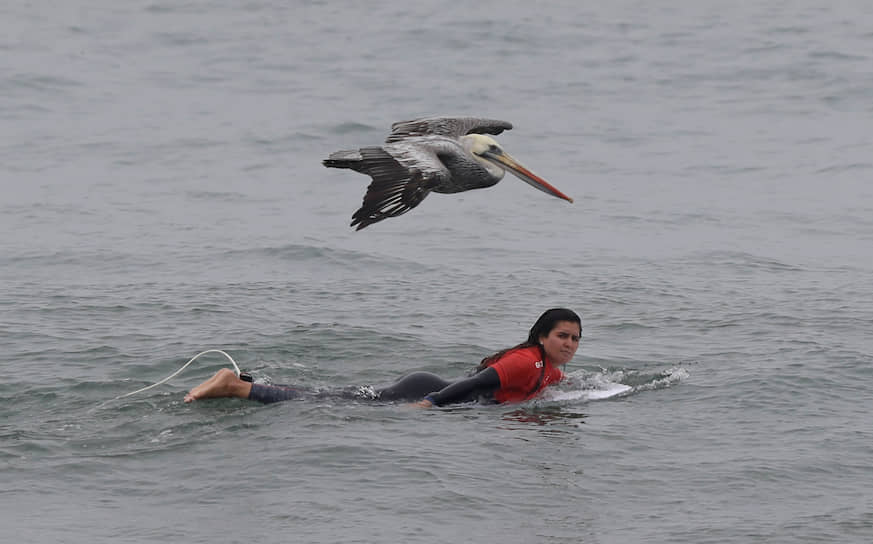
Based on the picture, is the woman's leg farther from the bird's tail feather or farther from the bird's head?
the bird's tail feather

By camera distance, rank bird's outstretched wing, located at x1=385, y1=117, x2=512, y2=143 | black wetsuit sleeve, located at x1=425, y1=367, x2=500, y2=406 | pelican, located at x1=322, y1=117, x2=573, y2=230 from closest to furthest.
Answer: pelican, located at x1=322, y1=117, x2=573, y2=230, bird's outstretched wing, located at x1=385, y1=117, x2=512, y2=143, black wetsuit sleeve, located at x1=425, y1=367, x2=500, y2=406

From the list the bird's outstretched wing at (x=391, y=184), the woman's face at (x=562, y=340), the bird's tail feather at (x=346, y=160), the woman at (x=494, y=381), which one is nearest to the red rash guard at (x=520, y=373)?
the woman at (x=494, y=381)

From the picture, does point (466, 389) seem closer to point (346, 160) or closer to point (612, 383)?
point (612, 383)

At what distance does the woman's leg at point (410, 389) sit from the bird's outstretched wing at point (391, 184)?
2.80m

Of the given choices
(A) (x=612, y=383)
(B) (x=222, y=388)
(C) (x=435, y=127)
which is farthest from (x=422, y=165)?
(A) (x=612, y=383)

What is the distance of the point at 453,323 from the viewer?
15.3 m

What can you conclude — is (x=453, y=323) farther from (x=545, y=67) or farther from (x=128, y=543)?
(x=545, y=67)

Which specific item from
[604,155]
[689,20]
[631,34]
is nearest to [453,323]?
[604,155]

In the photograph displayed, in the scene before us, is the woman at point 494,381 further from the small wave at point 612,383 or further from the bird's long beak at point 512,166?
the bird's long beak at point 512,166

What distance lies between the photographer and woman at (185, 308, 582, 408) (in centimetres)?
1138

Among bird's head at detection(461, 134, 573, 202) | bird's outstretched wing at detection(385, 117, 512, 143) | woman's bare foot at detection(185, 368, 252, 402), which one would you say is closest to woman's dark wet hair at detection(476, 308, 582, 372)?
bird's outstretched wing at detection(385, 117, 512, 143)

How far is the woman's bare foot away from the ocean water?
6.5 inches

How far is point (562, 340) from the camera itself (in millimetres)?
11555

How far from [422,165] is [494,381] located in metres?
2.82
